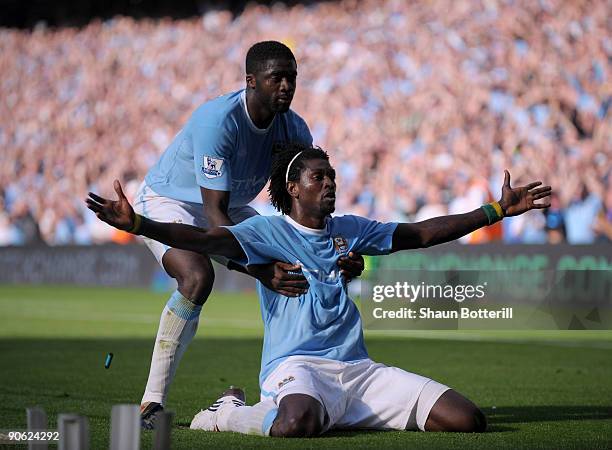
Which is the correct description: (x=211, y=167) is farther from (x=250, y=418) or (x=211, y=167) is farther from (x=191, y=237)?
(x=250, y=418)

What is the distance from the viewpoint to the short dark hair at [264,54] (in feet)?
22.0

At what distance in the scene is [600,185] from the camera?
18.2 meters

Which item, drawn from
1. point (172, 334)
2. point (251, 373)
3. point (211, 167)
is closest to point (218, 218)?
point (211, 167)

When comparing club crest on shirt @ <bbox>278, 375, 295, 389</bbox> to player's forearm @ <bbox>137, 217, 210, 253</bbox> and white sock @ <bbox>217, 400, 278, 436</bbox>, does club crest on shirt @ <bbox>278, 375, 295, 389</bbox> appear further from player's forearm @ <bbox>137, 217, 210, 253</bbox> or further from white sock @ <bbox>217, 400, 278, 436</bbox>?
player's forearm @ <bbox>137, 217, 210, 253</bbox>

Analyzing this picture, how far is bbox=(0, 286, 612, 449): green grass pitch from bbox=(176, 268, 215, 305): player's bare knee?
73 centimetres

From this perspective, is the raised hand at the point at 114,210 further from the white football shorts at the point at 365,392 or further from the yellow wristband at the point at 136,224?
the white football shorts at the point at 365,392

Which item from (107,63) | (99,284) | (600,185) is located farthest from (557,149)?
(107,63)

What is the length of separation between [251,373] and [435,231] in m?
4.08

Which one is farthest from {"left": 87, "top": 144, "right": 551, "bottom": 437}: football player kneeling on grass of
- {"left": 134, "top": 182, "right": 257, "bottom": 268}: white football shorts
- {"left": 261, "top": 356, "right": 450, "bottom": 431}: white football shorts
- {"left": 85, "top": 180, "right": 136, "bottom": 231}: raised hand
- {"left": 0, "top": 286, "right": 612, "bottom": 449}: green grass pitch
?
{"left": 134, "top": 182, "right": 257, "bottom": 268}: white football shorts

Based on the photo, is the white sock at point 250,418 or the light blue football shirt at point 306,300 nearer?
the white sock at point 250,418

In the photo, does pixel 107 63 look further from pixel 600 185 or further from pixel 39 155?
pixel 600 185

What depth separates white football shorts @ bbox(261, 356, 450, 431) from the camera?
6.05 meters

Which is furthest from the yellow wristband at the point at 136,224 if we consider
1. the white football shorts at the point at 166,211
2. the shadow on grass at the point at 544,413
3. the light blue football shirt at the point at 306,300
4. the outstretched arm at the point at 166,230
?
the shadow on grass at the point at 544,413

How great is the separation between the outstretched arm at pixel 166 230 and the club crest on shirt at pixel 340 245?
53 centimetres
